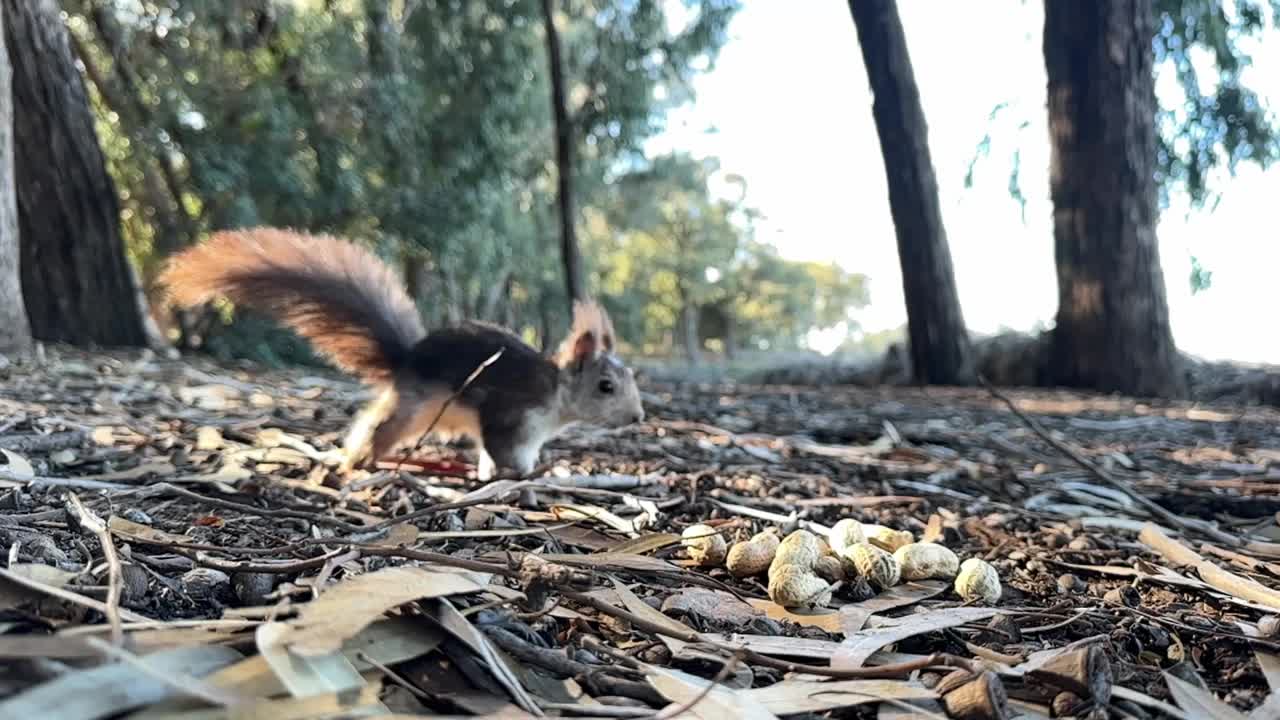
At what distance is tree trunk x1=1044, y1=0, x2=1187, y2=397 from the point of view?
515 centimetres

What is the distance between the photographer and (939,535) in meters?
1.69

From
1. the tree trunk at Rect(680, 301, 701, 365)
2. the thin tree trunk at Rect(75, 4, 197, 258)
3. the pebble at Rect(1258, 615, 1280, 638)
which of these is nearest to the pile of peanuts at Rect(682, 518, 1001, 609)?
the pebble at Rect(1258, 615, 1280, 638)

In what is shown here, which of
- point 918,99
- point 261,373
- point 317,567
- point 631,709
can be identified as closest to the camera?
point 631,709

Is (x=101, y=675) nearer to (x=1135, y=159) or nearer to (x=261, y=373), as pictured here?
(x=261, y=373)

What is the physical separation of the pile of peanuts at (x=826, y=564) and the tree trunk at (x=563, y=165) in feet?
24.8

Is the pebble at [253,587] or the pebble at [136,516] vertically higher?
the pebble at [136,516]

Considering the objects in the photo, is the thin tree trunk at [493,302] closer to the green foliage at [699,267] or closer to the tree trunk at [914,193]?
the green foliage at [699,267]

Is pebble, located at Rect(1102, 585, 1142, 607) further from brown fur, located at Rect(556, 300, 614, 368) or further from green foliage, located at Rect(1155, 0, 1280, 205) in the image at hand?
green foliage, located at Rect(1155, 0, 1280, 205)

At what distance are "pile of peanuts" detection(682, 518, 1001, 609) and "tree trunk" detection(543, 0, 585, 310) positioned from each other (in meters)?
7.57

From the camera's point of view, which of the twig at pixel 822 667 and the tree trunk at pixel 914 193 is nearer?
the twig at pixel 822 667

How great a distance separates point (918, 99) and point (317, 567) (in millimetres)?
5960

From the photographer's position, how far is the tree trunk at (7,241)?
138 inches

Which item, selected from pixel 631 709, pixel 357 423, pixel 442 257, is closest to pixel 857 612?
pixel 631 709

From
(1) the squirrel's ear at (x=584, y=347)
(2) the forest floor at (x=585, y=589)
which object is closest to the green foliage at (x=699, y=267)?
(1) the squirrel's ear at (x=584, y=347)
